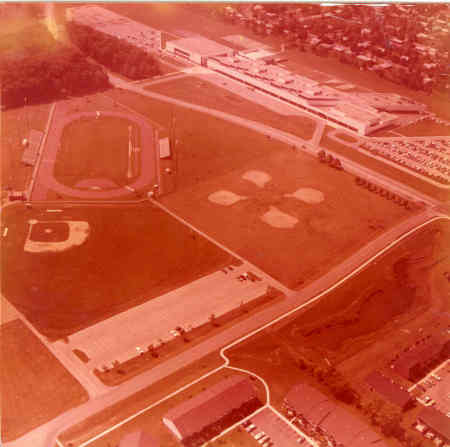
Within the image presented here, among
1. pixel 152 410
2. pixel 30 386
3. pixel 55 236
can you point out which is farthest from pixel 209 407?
pixel 55 236

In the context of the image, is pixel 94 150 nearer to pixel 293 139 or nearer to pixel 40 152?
pixel 40 152

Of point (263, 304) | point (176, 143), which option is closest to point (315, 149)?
point (176, 143)

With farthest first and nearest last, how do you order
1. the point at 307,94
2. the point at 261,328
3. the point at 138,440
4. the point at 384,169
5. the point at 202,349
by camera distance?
the point at 307,94
the point at 384,169
the point at 261,328
the point at 202,349
the point at 138,440

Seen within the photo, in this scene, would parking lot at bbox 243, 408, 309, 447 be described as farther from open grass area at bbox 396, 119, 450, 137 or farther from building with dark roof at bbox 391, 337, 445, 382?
open grass area at bbox 396, 119, 450, 137

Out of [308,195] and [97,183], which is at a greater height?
[97,183]

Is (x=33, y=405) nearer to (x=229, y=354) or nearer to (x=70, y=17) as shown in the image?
(x=229, y=354)

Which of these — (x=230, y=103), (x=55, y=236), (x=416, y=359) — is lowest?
(x=416, y=359)

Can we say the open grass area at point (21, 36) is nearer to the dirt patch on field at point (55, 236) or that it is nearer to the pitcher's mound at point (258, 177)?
the dirt patch on field at point (55, 236)
